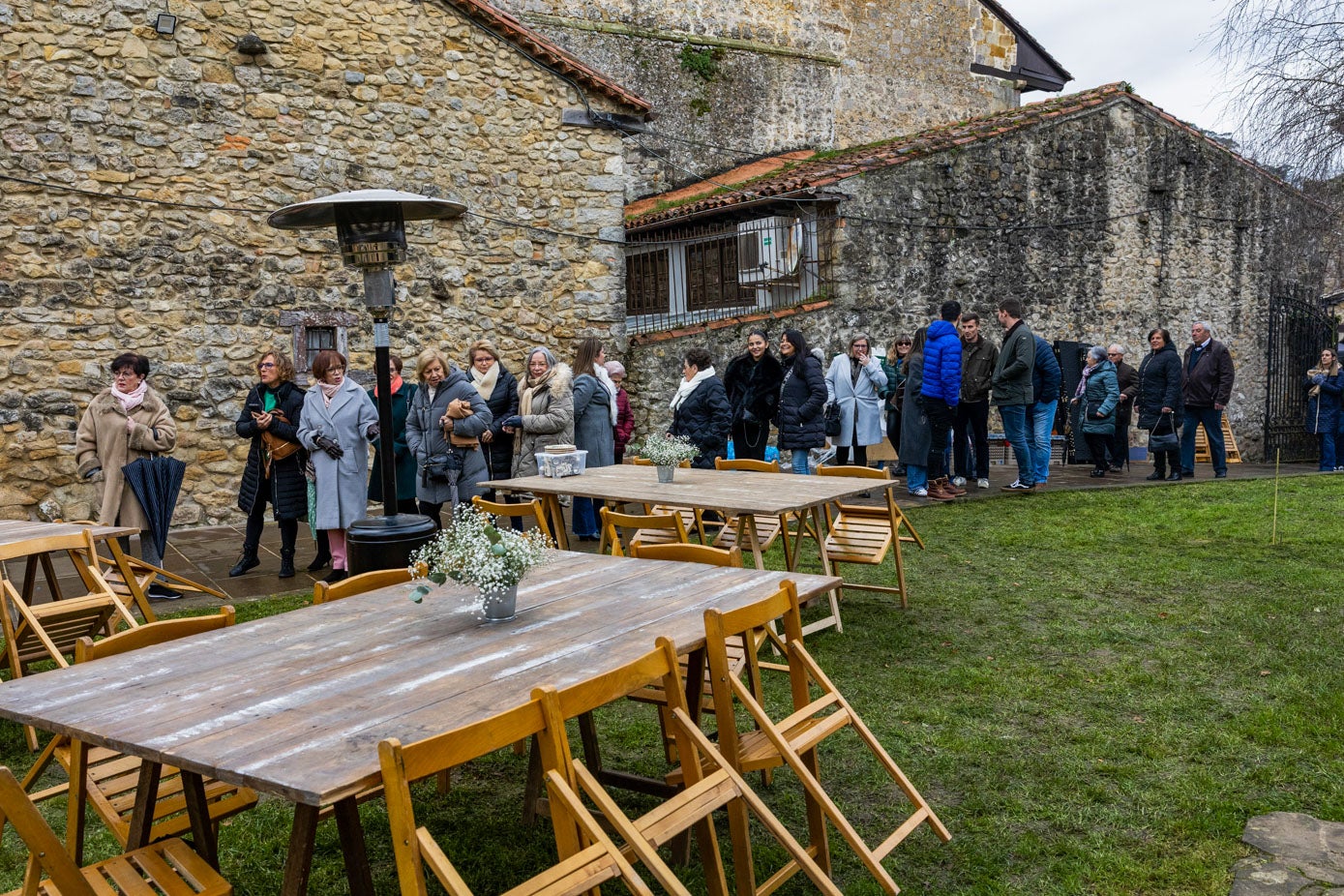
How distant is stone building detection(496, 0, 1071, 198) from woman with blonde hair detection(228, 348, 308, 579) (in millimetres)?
12989

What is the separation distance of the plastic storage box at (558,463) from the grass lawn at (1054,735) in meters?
1.84

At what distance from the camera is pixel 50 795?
10.5 feet

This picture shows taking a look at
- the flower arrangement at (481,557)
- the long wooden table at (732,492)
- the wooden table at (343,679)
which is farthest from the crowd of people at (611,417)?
the flower arrangement at (481,557)

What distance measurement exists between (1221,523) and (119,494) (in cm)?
838

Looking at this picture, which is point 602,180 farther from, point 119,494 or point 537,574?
point 537,574

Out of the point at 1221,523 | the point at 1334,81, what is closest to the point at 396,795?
the point at 1334,81

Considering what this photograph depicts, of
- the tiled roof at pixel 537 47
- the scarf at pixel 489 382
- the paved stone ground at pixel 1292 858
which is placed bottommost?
the paved stone ground at pixel 1292 858

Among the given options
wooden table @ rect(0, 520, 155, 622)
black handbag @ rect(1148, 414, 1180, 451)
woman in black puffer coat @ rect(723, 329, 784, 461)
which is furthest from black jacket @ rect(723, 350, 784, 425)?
wooden table @ rect(0, 520, 155, 622)

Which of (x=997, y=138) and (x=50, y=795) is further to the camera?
(x=997, y=138)

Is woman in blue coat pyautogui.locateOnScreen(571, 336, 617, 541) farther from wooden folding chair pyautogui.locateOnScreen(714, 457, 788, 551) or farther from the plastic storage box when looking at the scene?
wooden folding chair pyautogui.locateOnScreen(714, 457, 788, 551)

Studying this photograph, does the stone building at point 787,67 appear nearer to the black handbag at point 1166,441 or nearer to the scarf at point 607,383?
the black handbag at point 1166,441

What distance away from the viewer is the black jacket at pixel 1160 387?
11414 mm

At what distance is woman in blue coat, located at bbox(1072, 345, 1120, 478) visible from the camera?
11.3 m

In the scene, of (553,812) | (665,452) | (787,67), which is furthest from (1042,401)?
(787,67)
